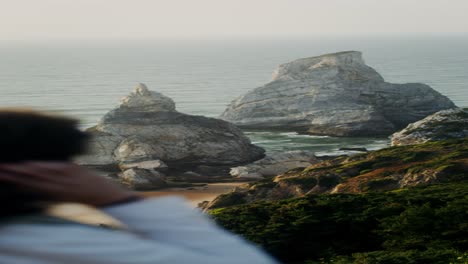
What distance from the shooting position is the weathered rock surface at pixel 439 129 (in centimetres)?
4994

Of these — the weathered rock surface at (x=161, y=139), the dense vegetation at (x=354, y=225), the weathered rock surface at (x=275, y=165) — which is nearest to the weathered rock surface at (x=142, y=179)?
the weathered rock surface at (x=161, y=139)

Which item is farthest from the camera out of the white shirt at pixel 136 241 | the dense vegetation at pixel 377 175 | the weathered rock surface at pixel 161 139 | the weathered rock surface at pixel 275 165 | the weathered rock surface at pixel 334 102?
the weathered rock surface at pixel 334 102

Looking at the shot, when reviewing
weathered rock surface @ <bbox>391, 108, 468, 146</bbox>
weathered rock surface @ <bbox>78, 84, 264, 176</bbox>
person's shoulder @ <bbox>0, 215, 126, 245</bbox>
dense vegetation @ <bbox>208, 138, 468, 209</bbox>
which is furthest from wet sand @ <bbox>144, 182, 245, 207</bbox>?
person's shoulder @ <bbox>0, 215, 126, 245</bbox>

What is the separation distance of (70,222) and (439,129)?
168 feet

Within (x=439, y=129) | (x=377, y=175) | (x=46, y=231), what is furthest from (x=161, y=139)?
(x=46, y=231)

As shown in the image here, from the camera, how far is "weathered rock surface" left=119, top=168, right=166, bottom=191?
44.4 metres

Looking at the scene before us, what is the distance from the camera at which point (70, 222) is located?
1.46 meters

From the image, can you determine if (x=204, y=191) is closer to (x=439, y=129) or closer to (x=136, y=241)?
Answer: (x=439, y=129)

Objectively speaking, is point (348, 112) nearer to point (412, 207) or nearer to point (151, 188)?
point (151, 188)

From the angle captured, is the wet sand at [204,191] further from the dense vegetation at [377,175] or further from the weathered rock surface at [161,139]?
the weathered rock surface at [161,139]

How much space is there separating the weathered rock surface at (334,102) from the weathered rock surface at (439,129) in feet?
34.6

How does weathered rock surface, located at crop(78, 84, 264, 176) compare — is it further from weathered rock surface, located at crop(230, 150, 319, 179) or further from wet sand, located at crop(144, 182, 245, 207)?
wet sand, located at crop(144, 182, 245, 207)

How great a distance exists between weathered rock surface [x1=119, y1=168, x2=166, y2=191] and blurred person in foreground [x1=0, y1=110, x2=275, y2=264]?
42.7 metres

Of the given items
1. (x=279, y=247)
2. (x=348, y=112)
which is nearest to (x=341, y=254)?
(x=279, y=247)
